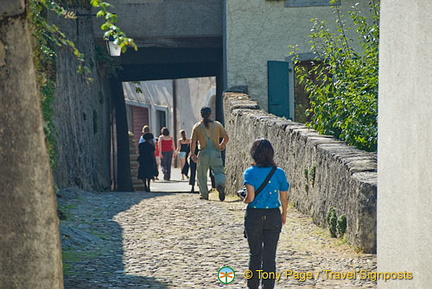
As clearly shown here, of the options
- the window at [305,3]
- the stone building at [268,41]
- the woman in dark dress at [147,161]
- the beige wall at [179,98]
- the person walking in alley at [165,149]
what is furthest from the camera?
the beige wall at [179,98]

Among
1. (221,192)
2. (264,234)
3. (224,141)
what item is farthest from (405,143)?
(221,192)

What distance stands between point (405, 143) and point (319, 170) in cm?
365

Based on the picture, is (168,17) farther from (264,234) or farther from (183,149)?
(264,234)

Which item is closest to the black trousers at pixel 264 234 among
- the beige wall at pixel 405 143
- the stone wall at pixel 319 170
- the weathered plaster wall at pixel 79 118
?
the beige wall at pixel 405 143

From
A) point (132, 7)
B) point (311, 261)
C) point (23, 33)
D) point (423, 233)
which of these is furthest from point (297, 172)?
point (132, 7)

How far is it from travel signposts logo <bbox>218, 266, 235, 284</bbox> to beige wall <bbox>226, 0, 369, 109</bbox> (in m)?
10.6

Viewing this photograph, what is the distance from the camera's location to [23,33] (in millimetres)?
4434

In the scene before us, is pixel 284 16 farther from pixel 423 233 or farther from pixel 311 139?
pixel 423 233

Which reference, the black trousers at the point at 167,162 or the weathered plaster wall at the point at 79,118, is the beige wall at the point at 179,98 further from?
the weathered plaster wall at the point at 79,118

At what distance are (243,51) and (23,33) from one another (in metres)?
13.1

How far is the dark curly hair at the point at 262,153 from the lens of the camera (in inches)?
240

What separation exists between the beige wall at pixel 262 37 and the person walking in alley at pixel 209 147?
200 inches

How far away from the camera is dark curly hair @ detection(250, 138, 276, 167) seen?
6.09 meters

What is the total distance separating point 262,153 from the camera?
240 inches
